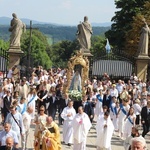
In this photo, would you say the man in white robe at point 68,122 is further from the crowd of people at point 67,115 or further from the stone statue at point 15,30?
the stone statue at point 15,30

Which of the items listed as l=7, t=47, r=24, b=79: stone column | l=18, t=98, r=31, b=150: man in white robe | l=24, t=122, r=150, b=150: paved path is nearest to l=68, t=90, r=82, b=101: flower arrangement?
l=24, t=122, r=150, b=150: paved path

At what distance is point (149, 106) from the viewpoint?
690 inches

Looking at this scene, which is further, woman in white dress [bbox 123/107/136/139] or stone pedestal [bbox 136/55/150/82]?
stone pedestal [bbox 136/55/150/82]

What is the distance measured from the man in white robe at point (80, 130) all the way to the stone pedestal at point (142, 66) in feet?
53.8

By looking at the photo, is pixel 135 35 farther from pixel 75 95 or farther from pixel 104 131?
pixel 104 131

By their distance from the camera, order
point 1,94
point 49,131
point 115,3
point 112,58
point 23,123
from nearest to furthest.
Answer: point 49,131, point 23,123, point 1,94, point 112,58, point 115,3

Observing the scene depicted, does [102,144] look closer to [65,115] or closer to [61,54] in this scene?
[65,115]

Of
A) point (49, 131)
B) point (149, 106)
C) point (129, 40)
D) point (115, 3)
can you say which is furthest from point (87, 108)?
point (115, 3)

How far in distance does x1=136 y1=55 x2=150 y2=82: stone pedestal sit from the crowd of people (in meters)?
3.57

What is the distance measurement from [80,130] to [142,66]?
55.0 feet

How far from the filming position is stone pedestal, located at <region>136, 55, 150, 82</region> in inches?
1230

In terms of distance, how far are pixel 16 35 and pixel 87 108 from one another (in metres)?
11.6

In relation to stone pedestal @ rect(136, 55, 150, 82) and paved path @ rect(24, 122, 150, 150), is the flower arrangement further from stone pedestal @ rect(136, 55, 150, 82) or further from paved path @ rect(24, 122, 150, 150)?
stone pedestal @ rect(136, 55, 150, 82)

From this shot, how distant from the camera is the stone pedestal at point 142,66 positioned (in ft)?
103
